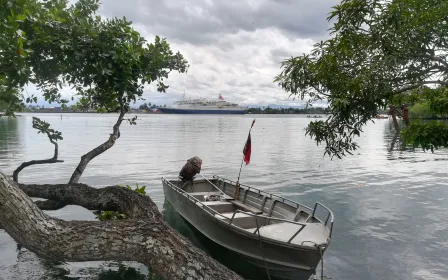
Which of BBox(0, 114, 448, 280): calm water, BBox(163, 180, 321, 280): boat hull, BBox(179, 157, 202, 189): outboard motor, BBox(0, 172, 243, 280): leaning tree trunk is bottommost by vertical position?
BBox(0, 114, 448, 280): calm water

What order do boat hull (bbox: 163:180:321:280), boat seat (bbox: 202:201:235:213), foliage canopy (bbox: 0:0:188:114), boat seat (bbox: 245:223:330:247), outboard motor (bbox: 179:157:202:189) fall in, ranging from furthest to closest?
1. outboard motor (bbox: 179:157:202:189)
2. boat seat (bbox: 202:201:235:213)
3. boat seat (bbox: 245:223:330:247)
4. boat hull (bbox: 163:180:321:280)
5. foliage canopy (bbox: 0:0:188:114)

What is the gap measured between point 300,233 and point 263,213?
321 cm

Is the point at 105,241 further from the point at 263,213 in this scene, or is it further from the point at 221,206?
Result: the point at 221,206

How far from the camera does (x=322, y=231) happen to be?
1004 centimetres

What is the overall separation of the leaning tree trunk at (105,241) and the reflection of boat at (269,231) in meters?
5.19

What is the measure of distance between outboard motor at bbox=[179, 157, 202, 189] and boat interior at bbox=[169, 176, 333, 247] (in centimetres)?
25

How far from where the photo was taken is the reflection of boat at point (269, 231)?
9430 millimetres

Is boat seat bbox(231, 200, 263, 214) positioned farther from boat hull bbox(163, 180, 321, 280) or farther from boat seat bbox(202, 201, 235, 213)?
boat hull bbox(163, 180, 321, 280)

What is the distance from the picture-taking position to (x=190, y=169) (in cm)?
1666

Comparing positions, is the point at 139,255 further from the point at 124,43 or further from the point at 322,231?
the point at 322,231

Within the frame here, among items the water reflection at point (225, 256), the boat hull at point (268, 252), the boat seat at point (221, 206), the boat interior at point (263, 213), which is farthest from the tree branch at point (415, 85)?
the boat seat at point (221, 206)

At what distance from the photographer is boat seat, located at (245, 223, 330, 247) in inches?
376

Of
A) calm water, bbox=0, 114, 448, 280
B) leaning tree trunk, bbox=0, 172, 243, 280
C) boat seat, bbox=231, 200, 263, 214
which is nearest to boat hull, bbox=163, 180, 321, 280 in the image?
calm water, bbox=0, 114, 448, 280

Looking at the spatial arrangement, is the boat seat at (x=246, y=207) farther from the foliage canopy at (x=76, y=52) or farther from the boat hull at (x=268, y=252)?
the foliage canopy at (x=76, y=52)
